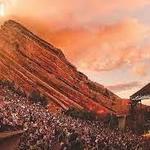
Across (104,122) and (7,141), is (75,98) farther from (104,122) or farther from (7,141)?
(7,141)

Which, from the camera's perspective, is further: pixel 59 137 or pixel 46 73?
pixel 46 73

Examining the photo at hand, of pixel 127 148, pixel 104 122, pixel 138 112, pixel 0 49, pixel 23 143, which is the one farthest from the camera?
pixel 0 49

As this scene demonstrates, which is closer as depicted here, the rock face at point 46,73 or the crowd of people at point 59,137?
the crowd of people at point 59,137

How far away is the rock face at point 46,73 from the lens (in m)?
77.4

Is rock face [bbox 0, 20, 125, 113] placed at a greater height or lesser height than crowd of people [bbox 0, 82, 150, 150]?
greater

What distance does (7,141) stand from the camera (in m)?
12.8

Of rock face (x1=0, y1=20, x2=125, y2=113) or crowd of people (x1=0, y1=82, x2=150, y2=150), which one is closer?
crowd of people (x1=0, y1=82, x2=150, y2=150)

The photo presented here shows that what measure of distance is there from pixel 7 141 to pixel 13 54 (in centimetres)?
7031

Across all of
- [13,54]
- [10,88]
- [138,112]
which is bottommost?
[138,112]

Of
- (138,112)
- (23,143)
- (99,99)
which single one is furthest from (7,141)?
(99,99)

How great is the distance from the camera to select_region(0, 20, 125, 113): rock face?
77438 mm

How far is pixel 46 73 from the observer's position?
89.6 meters

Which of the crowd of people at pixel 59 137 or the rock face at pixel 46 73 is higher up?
the rock face at pixel 46 73

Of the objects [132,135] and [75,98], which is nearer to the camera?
[132,135]
